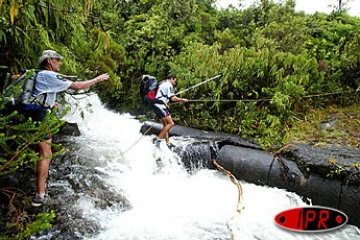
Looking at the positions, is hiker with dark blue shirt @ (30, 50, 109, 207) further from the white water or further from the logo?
the logo

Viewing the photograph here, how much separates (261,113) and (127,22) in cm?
853

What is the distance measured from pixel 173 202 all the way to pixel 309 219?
3.46 m

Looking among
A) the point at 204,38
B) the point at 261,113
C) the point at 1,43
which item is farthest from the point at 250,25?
the point at 1,43

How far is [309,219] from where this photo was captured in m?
2.33

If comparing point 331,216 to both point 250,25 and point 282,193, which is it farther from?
point 250,25

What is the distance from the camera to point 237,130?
25.7ft

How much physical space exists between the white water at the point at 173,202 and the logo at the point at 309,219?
26.9 inches

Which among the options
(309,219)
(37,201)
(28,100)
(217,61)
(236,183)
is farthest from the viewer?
(217,61)

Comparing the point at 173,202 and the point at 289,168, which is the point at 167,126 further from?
the point at 289,168

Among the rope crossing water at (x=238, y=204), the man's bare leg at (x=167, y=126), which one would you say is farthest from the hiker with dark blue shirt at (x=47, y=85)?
the man's bare leg at (x=167, y=126)

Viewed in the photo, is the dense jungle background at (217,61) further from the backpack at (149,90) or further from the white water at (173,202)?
the white water at (173,202)

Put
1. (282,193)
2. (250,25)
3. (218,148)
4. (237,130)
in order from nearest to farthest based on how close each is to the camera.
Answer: (282,193) < (218,148) < (237,130) < (250,25)

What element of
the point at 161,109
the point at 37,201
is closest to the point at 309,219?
the point at 37,201

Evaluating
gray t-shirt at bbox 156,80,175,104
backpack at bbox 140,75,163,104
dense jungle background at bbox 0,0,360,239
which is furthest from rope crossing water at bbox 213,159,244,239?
backpack at bbox 140,75,163,104
